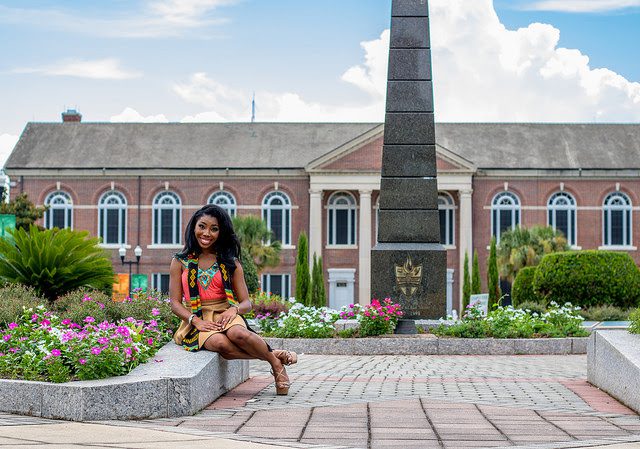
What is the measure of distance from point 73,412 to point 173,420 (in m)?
0.74

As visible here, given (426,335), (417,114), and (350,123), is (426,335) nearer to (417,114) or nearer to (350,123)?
(417,114)

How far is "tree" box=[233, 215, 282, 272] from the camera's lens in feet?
164

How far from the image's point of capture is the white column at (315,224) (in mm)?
53531

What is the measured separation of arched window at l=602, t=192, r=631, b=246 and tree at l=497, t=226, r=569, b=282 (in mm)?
4871

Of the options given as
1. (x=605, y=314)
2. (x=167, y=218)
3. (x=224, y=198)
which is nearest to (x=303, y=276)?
(x=224, y=198)

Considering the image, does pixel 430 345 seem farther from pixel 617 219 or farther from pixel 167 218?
pixel 617 219

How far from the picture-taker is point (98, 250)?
17.2 meters

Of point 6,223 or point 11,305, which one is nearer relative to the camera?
point 11,305

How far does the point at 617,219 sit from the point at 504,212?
5.61 meters

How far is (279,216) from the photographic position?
54.8m

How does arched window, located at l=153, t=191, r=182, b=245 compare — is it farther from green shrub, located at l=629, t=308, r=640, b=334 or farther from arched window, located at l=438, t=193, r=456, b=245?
green shrub, located at l=629, t=308, r=640, b=334

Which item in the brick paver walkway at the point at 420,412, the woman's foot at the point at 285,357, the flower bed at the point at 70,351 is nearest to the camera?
the brick paver walkway at the point at 420,412

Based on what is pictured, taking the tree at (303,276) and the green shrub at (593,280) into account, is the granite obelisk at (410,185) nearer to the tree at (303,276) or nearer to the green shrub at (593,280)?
the green shrub at (593,280)

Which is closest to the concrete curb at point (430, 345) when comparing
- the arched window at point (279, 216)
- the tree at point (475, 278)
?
the tree at point (475, 278)
